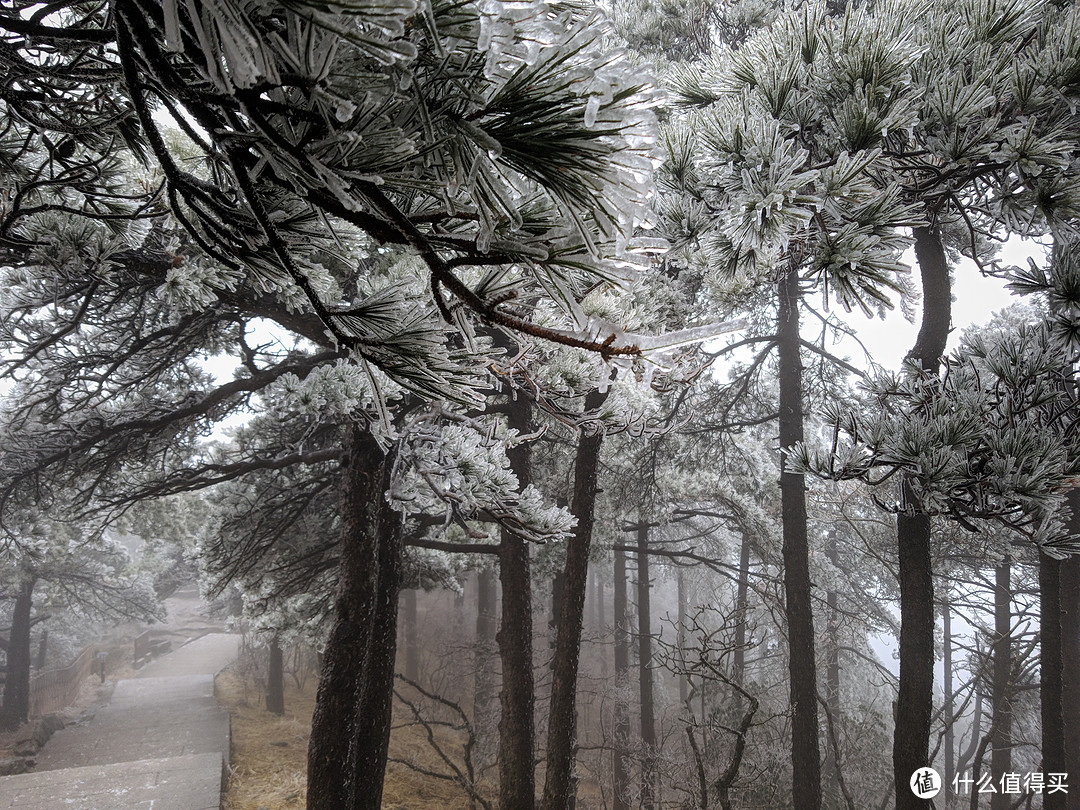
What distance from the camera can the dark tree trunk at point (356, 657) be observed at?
3832mm

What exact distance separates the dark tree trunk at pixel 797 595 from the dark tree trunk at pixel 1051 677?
2.17 meters

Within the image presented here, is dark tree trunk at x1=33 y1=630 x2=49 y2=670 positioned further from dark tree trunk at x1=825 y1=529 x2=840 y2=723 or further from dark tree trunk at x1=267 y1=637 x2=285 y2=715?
dark tree trunk at x1=825 y1=529 x2=840 y2=723

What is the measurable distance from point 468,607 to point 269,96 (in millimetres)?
23826

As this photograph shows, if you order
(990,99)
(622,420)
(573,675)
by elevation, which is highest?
(990,99)

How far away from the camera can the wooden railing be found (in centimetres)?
1342

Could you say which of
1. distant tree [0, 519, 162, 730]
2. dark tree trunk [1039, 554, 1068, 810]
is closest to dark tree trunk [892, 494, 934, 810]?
dark tree trunk [1039, 554, 1068, 810]

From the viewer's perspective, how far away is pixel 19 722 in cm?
1218

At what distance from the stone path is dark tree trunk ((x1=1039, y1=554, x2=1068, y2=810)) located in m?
8.86

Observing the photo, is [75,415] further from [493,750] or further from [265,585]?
[493,750]

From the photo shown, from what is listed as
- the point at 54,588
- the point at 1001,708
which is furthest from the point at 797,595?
the point at 54,588

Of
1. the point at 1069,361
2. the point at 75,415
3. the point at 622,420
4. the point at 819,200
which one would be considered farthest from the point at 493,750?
the point at 819,200

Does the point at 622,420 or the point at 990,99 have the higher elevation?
the point at 990,99

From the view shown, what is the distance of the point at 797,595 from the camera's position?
7121mm

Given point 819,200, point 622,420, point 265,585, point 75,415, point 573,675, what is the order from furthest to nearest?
point 265,585
point 573,675
point 75,415
point 622,420
point 819,200
